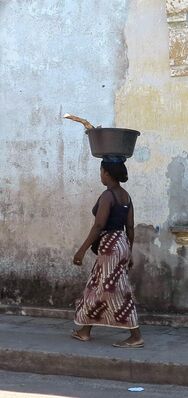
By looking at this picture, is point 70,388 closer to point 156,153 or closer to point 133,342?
point 133,342

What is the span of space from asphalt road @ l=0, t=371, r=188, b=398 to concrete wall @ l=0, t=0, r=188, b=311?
168 cm

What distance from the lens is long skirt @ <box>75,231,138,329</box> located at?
607 cm

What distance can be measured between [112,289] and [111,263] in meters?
0.21

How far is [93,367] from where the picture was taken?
5.86 metres

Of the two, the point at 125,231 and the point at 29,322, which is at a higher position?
the point at 125,231

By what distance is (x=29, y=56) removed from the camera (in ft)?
25.2

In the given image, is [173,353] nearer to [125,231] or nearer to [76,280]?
[125,231]

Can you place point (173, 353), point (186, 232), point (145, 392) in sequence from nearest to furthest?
point (145, 392) → point (173, 353) → point (186, 232)

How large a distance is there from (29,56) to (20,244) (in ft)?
6.37

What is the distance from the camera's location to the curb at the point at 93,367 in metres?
5.68

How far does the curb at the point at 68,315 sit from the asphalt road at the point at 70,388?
153 cm

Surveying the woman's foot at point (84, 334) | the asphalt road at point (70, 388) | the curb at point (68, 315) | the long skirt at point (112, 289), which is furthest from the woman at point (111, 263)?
the curb at point (68, 315)

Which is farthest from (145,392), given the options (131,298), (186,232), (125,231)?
(186,232)

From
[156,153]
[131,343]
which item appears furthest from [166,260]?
[131,343]
